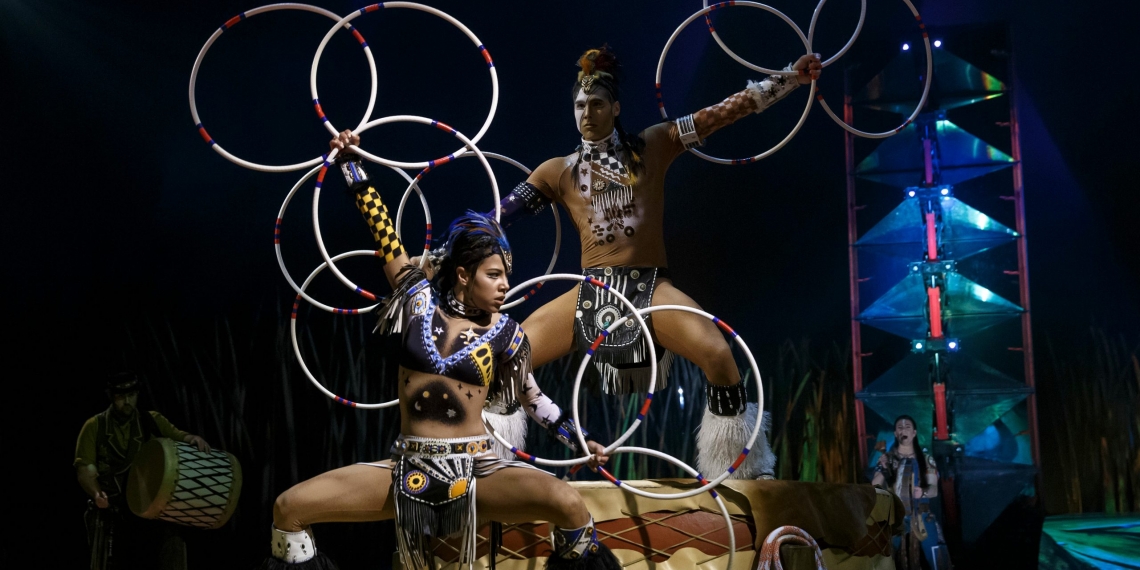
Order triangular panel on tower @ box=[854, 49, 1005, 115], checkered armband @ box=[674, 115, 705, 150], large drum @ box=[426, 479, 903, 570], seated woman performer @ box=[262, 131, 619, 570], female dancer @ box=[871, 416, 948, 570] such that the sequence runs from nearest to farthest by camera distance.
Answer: seated woman performer @ box=[262, 131, 619, 570]
large drum @ box=[426, 479, 903, 570]
checkered armband @ box=[674, 115, 705, 150]
female dancer @ box=[871, 416, 948, 570]
triangular panel on tower @ box=[854, 49, 1005, 115]

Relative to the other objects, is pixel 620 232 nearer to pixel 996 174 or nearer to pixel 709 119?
pixel 709 119

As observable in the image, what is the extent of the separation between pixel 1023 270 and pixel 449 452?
369 centimetres

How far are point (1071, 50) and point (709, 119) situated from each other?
2.63 metres

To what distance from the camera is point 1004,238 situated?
5781 mm

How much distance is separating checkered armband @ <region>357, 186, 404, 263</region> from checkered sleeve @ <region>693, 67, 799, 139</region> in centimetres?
169

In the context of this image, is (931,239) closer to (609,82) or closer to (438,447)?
(609,82)

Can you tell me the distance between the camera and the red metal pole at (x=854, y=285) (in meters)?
6.00

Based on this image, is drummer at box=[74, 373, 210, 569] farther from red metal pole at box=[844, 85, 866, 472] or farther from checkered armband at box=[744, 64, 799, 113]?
red metal pole at box=[844, 85, 866, 472]

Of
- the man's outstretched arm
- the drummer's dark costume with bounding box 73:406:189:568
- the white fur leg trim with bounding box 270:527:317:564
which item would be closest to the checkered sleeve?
the man's outstretched arm

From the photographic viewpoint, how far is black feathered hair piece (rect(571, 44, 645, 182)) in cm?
483

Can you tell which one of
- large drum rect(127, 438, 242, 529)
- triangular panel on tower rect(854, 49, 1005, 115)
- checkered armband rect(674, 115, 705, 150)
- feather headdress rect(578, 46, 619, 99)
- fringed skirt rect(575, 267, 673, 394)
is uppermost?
triangular panel on tower rect(854, 49, 1005, 115)

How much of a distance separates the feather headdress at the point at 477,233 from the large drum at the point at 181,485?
2.19m

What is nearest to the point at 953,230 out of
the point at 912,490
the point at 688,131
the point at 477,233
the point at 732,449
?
the point at 912,490

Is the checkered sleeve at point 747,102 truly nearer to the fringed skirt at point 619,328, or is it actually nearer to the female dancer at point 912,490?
the fringed skirt at point 619,328
